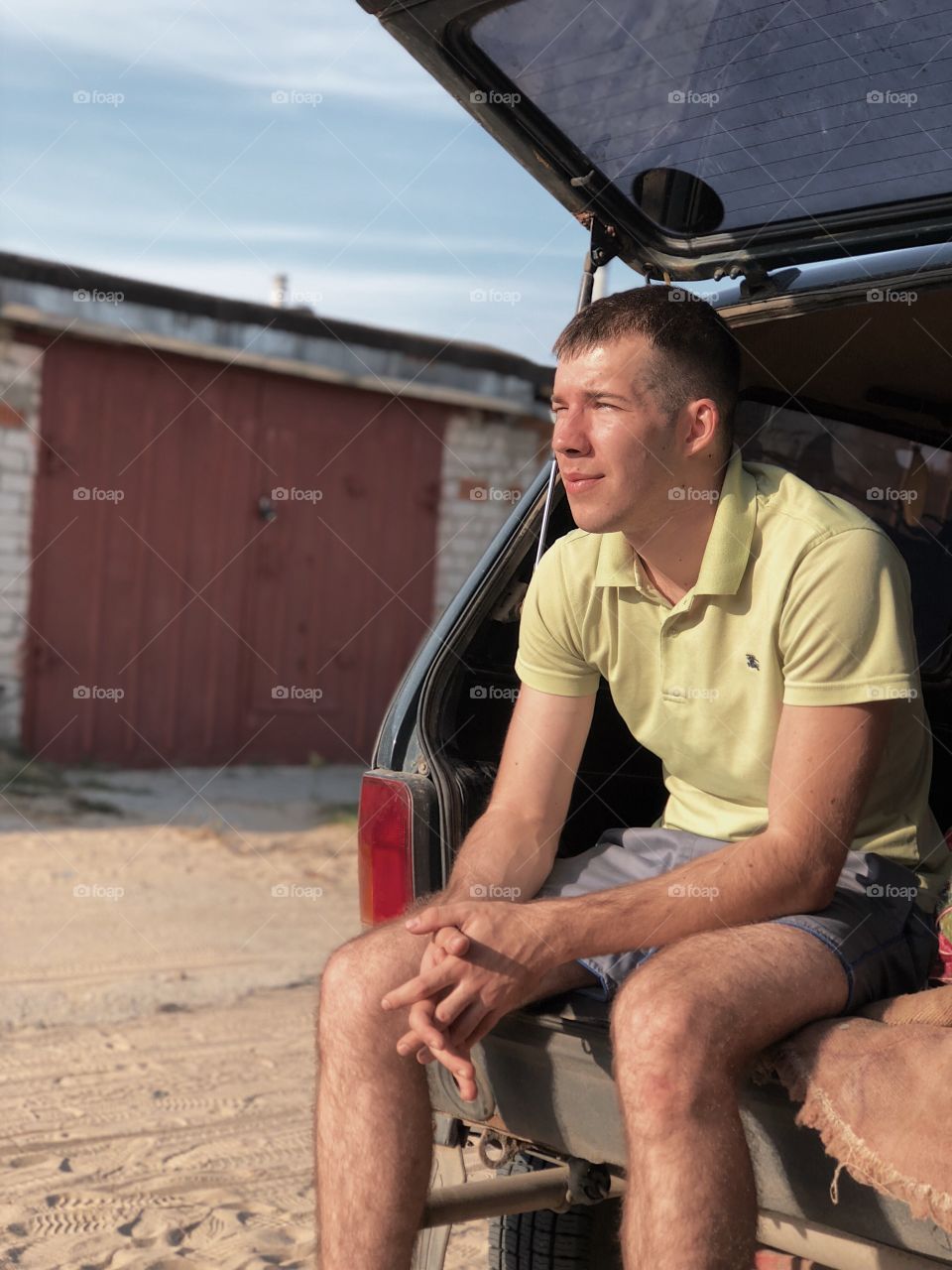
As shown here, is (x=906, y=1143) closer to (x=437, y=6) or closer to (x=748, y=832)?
(x=748, y=832)

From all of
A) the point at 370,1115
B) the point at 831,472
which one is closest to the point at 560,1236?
the point at 370,1115

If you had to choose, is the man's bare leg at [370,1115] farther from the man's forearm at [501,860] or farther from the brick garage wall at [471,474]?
the brick garage wall at [471,474]

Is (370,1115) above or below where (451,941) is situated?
below

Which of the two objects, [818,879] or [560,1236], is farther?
[560,1236]

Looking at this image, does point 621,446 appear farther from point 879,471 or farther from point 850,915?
point 879,471

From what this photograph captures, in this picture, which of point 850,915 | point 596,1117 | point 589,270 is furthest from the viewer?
point 589,270

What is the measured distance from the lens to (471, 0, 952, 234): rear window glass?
2439 millimetres

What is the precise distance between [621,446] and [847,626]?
0.54 metres

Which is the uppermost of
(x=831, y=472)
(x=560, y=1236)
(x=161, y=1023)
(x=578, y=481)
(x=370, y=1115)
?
(x=831, y=472)

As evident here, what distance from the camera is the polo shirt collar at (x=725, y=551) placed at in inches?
94.2

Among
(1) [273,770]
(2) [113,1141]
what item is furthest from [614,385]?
(1) [273,770]

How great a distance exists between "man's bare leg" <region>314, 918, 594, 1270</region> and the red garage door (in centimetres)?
793

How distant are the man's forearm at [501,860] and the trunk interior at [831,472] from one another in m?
0.07

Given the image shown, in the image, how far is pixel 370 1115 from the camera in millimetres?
2207
